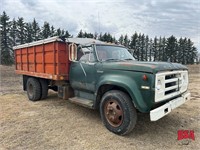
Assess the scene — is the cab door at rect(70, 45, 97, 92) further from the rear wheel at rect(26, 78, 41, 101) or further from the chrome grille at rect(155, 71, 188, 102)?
the rear wheel at rect(26, 78, 41, 101)

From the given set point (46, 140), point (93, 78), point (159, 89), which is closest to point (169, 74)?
point (159, 89)

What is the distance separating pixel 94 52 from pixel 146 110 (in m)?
2.19

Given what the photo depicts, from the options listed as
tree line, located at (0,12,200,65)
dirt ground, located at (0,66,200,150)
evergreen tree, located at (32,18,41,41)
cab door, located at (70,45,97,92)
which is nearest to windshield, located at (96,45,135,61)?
cab door, located at (70,45,97,92)

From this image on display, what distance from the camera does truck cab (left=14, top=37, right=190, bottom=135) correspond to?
3910mm

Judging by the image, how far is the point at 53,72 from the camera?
6.14 metres

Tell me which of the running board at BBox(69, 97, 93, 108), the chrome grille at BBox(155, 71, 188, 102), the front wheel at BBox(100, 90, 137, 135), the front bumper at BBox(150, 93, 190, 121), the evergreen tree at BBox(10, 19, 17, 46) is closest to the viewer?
the front bumper at BBox(150, 93, 190, 121)

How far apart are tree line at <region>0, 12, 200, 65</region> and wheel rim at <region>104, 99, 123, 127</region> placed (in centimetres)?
3860

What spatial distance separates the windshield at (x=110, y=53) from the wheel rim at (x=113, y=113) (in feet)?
4.30

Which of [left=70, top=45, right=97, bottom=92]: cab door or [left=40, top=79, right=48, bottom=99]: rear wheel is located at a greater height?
[left=70, top=45, right=97, bottom=92]: cab door

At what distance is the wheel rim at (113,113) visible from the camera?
14.1 feet

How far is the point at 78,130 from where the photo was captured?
4613mm

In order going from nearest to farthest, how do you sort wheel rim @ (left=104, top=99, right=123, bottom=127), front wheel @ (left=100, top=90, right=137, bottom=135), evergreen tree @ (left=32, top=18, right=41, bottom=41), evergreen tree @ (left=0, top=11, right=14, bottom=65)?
front wheel @ (left=100, top=90, right=137, bottom=135) < wheel rim @ (left=104, top=99, right=123, bottom=127) < evergreen tree @ (left=0, top=11, right=14, bottom=65) < evergreen tree @ (left=32, top=18, right=41, bottom=41)

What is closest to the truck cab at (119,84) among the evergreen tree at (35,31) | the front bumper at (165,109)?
the front bumper at (165,109)

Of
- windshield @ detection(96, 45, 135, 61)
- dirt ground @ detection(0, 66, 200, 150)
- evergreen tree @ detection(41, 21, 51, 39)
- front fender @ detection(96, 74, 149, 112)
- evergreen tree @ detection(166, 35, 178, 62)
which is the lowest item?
dirt ground @ detection(0, 66, 200, 150)
